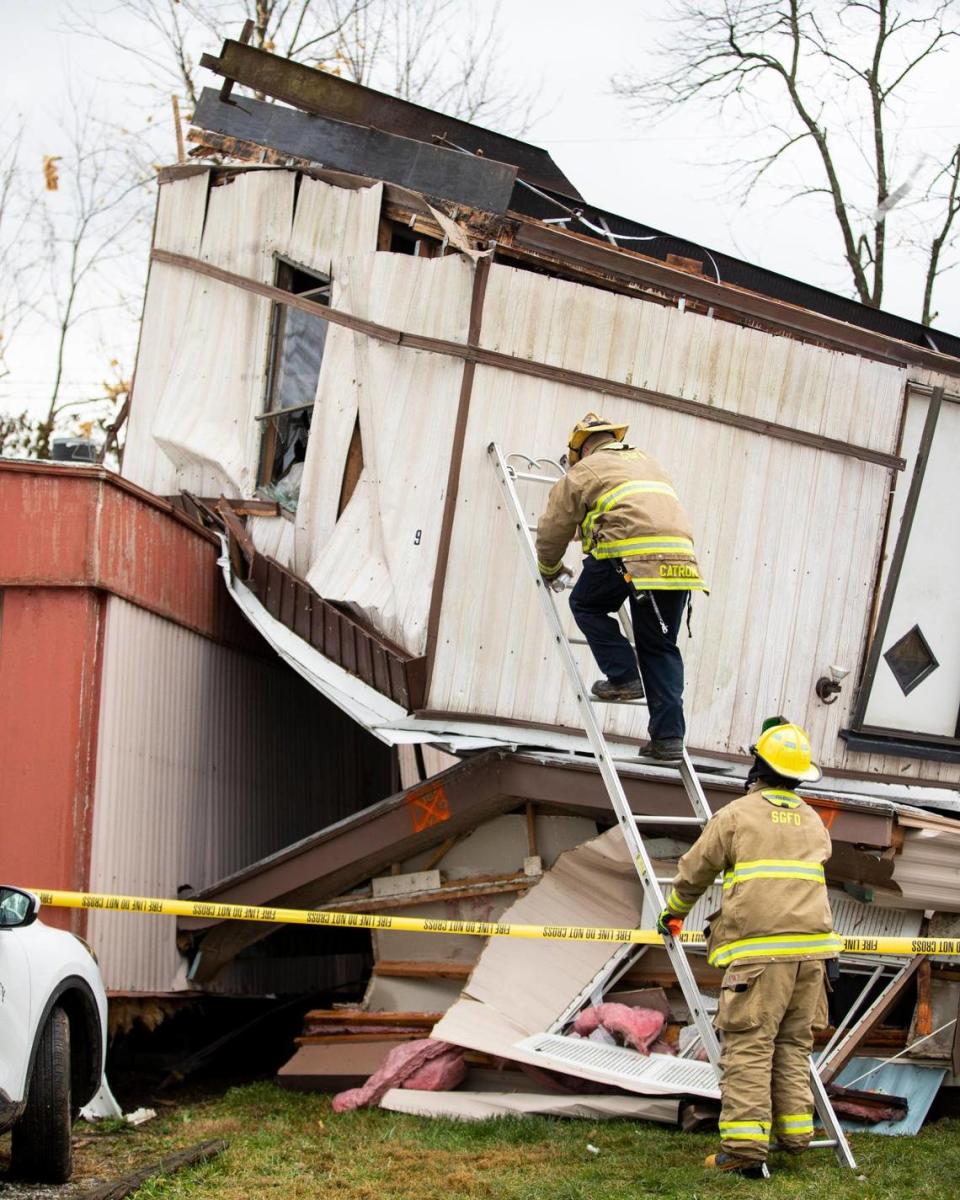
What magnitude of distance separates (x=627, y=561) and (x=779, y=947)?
200 cm

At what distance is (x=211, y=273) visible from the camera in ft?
35.3

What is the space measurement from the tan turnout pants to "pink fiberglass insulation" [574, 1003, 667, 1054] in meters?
1.66

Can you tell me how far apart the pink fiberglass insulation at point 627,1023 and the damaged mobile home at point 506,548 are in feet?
0.34

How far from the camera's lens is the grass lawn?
18.8 feet

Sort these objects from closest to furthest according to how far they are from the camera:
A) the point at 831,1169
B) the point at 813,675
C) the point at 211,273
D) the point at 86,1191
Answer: the point at 86,1191 < the point at 831,1169 < the point at 813,675 < the point at 211,273

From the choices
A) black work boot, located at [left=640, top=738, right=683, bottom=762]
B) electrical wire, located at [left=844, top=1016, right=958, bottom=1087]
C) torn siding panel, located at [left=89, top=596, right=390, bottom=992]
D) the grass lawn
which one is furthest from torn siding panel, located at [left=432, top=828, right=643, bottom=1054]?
torn siding panel, located at [left=89, top=596, right=390, bottom=992]

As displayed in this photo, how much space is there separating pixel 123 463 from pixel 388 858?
409cm

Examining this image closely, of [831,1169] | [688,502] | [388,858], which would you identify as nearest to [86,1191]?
[831,1169]

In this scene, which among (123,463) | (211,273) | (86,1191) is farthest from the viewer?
(123,463)

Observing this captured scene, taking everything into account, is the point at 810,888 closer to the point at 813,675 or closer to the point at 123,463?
Answer: the point at 813,675

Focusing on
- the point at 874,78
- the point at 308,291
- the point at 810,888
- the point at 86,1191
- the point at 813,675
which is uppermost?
the point at 874,78

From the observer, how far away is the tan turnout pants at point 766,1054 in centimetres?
592

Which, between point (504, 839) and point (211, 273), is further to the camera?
point (211, 273)

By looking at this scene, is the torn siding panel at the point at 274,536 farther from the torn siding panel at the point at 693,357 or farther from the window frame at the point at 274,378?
the torn siding panel at the point at 693,357
